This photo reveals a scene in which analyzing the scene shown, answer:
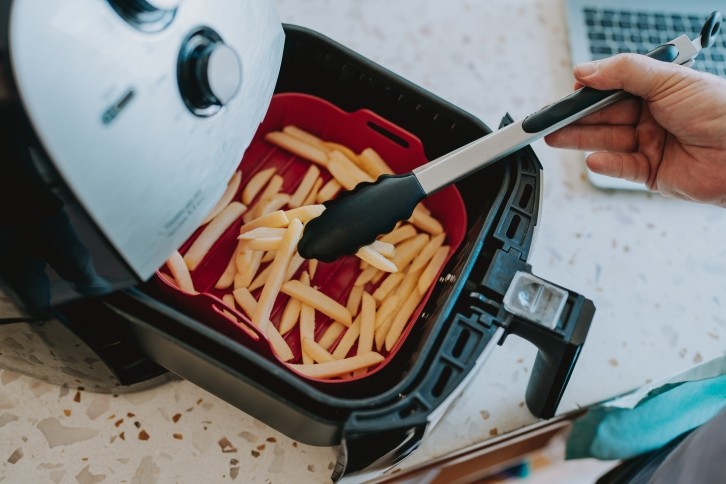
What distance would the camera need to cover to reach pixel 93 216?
0.39m

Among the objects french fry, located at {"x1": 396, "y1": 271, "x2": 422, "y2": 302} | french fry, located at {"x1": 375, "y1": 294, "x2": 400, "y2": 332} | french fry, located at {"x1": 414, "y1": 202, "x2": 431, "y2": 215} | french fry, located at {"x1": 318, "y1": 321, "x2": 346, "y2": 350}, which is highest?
french fry, located at {"x1": 414, "y1": 202, "x2": 431, "y2": 215}

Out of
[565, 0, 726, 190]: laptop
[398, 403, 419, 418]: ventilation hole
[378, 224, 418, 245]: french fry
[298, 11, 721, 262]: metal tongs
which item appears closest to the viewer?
[398, 403, 419, 418]: ventilation hole

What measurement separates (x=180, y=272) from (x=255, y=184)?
0.49 ft

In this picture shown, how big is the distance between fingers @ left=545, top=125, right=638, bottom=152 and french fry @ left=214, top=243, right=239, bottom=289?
36 cm

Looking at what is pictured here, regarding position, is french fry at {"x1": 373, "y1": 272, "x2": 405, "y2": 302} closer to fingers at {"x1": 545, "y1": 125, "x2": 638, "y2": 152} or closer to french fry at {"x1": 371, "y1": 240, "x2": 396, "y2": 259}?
french fry at {"x1": 371, "y1": 240, "x2": 396, "y2": 259}

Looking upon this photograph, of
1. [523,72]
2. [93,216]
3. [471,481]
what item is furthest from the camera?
[471,481]

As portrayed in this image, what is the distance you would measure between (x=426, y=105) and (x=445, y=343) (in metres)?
0.26

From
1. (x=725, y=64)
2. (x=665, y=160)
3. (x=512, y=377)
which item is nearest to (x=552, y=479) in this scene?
(x=512, y=377)

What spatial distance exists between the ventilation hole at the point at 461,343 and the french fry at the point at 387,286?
15 cm

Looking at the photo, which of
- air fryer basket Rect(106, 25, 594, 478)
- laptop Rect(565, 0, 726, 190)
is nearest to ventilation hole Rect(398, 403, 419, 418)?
air fryer basket Rect(106, 25, 594, 478)

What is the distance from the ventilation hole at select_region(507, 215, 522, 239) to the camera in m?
0.57

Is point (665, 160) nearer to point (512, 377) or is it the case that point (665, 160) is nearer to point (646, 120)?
point (646, 120)

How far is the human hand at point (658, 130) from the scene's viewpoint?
2.04 feet

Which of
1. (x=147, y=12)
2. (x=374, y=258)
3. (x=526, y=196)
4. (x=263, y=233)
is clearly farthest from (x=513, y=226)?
(x=147, y=12)
